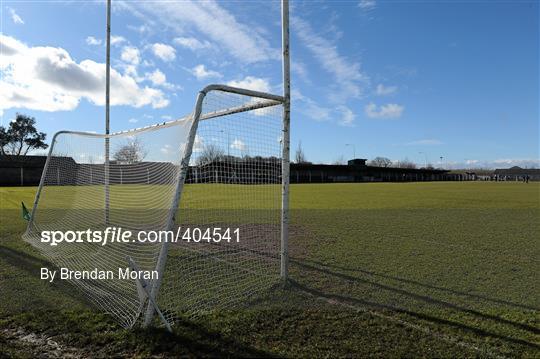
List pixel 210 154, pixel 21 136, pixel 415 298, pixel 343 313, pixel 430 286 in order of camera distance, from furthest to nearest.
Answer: pixel 21 136 < pixel 210 154 < pixel 430 286 < pixel 415 298 < pixel 343 313

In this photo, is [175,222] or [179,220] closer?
[175,222]

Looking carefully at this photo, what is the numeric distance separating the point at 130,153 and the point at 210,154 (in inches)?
181

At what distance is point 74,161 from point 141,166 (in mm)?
3326

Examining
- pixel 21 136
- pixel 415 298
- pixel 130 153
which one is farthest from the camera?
pixel 21 136

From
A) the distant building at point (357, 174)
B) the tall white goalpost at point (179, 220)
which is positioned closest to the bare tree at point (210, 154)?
the tall white goalpost at point (179, 220)

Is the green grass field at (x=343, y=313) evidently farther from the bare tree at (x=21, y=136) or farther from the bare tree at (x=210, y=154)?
the bare tree at (x=21, y=136)

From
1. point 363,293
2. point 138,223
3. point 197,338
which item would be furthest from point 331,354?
point 138,223

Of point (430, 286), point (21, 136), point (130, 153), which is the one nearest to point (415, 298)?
point (430, 286)

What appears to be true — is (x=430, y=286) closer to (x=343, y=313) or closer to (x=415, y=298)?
(x=415, y=298)

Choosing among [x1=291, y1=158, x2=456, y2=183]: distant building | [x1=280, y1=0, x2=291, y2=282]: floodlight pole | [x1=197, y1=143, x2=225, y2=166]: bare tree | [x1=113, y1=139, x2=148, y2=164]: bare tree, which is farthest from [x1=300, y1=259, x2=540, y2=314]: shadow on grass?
[x1=291, y1=158, x2=456, y2=183]: distant building

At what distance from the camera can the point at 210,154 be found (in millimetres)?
5680

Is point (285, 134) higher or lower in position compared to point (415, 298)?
higher

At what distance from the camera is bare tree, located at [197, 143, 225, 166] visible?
5386 millimetres

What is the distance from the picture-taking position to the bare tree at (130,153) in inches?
343
